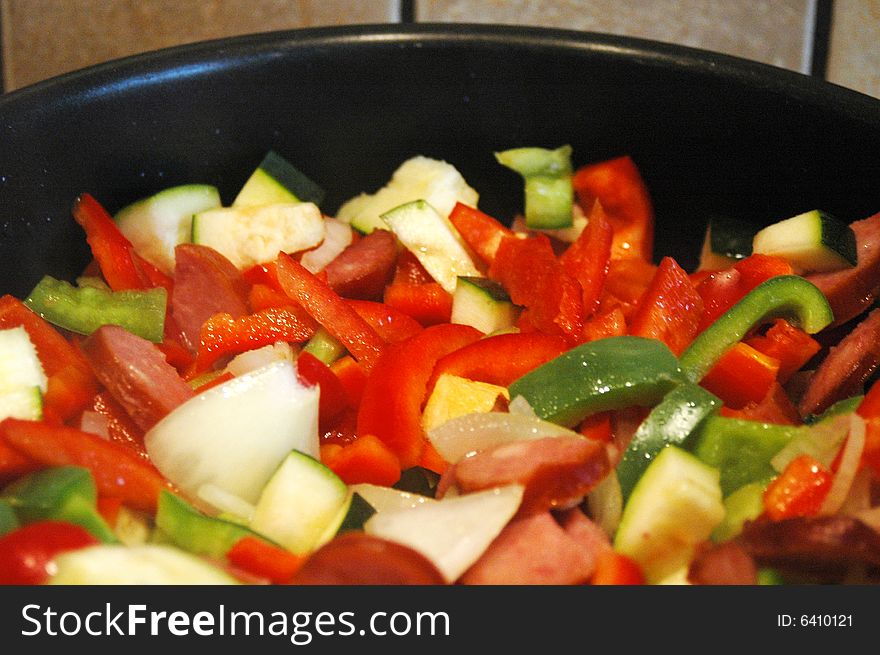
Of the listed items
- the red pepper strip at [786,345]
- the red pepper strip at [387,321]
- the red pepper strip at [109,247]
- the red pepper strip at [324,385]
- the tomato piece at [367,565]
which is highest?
the red pepper strip at [109,247]

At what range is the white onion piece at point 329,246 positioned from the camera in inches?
61.8

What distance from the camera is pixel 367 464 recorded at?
3.94ft

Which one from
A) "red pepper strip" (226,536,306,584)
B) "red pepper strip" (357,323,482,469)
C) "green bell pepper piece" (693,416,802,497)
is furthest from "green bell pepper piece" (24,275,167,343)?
"green bell pepper piece" (693,416,802,497)

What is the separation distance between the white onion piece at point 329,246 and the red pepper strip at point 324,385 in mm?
312

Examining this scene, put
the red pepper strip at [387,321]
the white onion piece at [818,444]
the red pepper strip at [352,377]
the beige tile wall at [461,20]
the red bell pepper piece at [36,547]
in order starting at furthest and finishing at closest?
the beige tile wall at [461,20]
the red pepper strip at [387,321]
the red pepper strip at [352,377]
the white onion piece at [818,444]
the red bell pepper piece at [36,547]

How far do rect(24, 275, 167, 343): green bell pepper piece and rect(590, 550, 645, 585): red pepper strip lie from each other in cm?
75

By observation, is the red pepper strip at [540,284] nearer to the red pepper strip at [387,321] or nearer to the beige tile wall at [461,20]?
the red pepper strip at [387,321]

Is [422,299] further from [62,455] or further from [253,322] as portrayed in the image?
[62,455]

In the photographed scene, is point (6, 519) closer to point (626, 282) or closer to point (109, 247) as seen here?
point (109, 247)

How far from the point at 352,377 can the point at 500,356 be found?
218 mm

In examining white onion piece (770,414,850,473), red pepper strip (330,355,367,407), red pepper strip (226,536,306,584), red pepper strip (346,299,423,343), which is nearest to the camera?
red pepper strip (226,536,306,584)

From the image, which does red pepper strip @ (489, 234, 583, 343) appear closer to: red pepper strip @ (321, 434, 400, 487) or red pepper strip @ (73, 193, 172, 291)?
red pepper strip @ (321, 434, 400, 487)

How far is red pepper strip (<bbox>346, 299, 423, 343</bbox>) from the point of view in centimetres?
143

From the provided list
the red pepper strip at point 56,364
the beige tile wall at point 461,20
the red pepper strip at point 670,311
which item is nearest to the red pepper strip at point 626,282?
the red pepper strip at point 670,311
